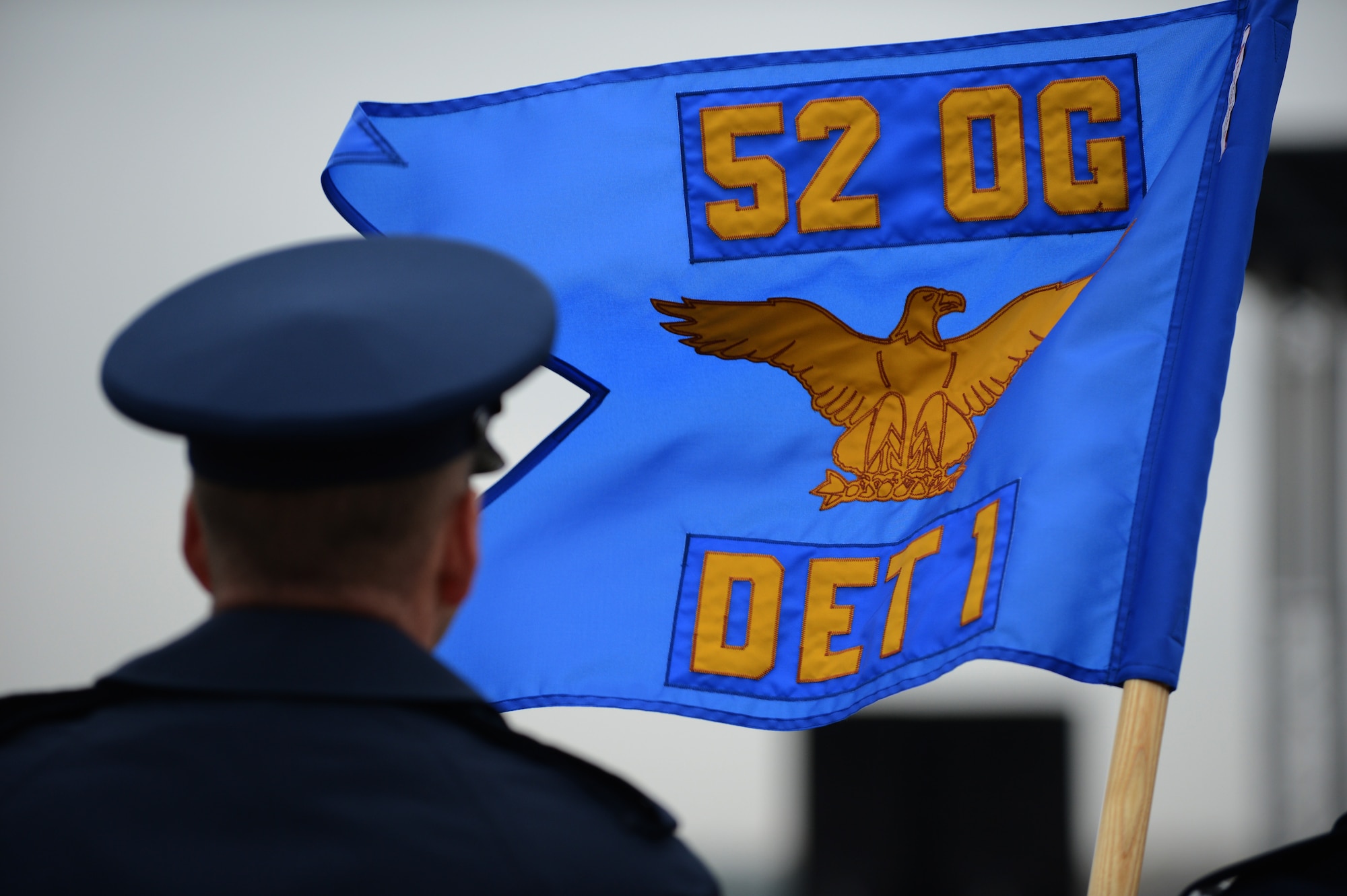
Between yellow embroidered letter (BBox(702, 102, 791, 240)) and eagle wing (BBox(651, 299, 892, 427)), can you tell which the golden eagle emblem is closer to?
eagle wing (BBox(651, 299, 892, 427))

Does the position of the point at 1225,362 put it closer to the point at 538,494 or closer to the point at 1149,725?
the point at 1149,725

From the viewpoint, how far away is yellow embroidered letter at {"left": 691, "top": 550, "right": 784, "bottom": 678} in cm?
221

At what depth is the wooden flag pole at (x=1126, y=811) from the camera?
5.10 feet

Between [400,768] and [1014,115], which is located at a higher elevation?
[1014,115]

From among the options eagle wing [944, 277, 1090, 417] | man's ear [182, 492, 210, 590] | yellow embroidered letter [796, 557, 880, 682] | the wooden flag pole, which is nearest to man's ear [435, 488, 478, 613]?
man's ear [182, 492, 210, 590]

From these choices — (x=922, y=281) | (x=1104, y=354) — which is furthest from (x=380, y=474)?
(x=922, y=281)

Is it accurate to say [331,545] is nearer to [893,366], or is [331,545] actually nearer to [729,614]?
[729,614]

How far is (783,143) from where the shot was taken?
237 cm

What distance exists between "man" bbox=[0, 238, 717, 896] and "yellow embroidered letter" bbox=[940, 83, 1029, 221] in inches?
55.3

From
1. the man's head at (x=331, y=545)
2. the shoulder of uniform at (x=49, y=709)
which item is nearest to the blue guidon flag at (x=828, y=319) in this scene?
the man's head at (x=331, y=545)

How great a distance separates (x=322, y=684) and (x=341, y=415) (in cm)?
18

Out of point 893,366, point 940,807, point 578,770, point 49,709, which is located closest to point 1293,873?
point 578,770

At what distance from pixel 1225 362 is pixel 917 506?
0.52 m

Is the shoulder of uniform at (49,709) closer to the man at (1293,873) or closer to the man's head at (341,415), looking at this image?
the man's head at (341,415)
